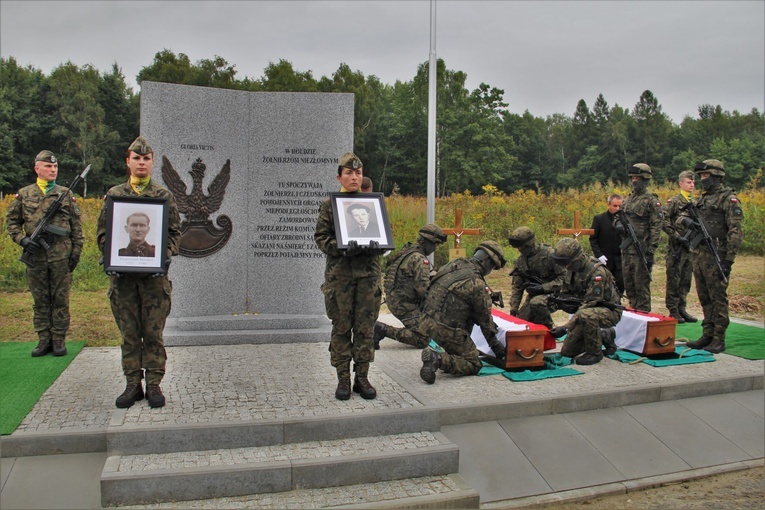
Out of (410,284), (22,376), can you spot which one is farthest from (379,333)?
(22,376)

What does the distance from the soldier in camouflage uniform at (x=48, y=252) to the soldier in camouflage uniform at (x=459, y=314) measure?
4057mm

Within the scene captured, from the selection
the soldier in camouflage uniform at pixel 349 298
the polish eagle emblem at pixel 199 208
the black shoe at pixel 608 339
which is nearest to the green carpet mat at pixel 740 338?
the black shoe at pixel 608 339

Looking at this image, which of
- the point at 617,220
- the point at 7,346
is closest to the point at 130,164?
the point at 7,346

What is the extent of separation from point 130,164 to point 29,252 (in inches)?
99.3

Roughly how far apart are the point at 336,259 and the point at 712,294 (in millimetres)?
5133

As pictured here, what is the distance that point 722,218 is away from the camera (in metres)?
7.88

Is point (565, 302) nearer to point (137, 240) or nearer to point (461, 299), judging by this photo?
point (461, 299)

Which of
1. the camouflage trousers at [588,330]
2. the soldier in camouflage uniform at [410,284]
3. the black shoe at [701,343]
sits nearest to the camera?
the camouflage trousers at [588,330]

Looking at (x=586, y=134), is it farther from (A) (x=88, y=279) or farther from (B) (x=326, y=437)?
(B) (x=326, y=437)

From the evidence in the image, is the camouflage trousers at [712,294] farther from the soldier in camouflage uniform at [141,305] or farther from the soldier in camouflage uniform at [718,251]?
the soldier in camouflage uniform at [141,305]

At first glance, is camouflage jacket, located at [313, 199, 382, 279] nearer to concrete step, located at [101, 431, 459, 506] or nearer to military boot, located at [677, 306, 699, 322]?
concrete step, located at [101, 431, 459, 506]

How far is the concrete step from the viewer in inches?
157

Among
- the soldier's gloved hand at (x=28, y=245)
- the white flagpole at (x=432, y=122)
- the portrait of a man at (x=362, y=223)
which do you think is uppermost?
the white flagpole at (x=432, y=122)

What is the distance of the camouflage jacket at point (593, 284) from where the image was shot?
22.7 feet
